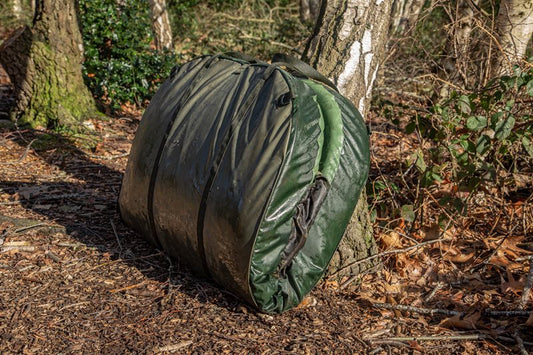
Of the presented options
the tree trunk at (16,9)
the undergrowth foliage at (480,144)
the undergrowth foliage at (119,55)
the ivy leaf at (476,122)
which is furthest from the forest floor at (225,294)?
the tree trunk at (16,9)

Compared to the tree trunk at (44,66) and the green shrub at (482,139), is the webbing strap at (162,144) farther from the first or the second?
the tree trunk at (44,66)

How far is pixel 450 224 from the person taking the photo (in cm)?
386

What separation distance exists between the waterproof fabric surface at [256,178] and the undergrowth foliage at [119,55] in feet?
13.1

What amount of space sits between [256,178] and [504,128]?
6.03 feet

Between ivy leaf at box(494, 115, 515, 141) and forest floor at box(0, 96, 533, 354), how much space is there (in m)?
0.60

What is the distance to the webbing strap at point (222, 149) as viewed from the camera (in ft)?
9.58

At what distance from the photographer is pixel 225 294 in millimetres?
3215

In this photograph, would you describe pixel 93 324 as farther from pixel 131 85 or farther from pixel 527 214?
pixel 131 85

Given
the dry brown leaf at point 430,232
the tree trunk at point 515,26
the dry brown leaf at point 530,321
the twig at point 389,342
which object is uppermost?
the tree trunk at point 515,26

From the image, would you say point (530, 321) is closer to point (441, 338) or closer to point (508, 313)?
point (508, 313)

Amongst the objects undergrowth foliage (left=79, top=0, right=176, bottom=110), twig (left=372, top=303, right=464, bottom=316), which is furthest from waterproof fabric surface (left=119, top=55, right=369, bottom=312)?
undergrowth foliage (left=79, top=0, right=176, bottom=110)

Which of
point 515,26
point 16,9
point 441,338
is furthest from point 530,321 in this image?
point 16,9

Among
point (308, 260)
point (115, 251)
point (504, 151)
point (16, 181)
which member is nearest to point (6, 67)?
point (16, 181)

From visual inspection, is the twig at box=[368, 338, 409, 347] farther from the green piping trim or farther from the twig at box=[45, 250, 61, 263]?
the twig at box=[45, 250, 61, 263]
